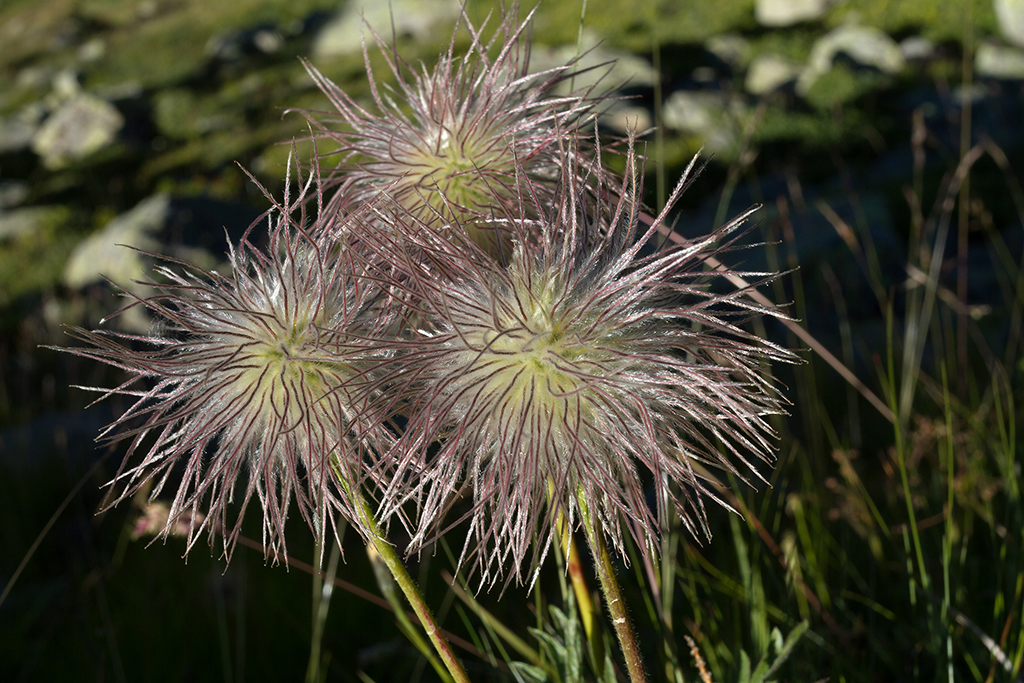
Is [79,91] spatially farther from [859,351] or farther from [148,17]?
[859,351]

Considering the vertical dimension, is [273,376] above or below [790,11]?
below

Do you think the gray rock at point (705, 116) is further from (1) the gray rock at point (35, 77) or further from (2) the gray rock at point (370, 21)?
(1) the gray rock at point (35, 77)

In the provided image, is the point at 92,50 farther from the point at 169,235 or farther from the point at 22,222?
the point at 169,235

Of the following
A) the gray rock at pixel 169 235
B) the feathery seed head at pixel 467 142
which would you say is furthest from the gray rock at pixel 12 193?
the feathery seed head at pixel 467 142

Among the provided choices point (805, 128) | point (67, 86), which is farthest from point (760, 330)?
point (67, 86)

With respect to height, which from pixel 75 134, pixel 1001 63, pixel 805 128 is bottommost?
pixel 805 128

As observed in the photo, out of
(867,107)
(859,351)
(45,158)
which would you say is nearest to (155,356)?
(859,351)

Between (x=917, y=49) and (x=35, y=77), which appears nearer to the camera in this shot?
(x=917, y=49)
